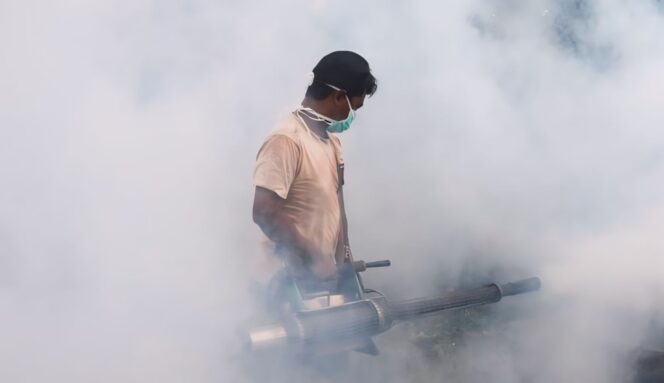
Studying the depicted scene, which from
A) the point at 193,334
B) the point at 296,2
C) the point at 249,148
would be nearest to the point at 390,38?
the point at 296,2

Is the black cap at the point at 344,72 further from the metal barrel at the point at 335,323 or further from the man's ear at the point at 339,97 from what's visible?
the metal barrel at the point at 335,323

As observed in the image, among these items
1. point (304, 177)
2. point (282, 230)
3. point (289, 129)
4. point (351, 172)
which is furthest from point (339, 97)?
point (351, 172)

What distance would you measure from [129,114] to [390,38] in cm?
290

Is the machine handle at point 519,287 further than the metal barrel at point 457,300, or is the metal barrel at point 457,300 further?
the machine handle at point 519,287

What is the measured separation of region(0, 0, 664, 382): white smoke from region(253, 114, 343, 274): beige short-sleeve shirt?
0.34 meters

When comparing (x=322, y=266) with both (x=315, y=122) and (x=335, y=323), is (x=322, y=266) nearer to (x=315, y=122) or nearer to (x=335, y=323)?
(x=335, y=323)

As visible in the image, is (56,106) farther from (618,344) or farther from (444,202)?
(618,344)

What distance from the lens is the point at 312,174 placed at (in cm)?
303

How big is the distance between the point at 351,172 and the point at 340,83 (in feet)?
7.52

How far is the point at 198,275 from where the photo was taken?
3207 mm

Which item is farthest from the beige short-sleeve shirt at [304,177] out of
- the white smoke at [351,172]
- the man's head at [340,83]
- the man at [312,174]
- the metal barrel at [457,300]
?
the metal barrel at [457,300]

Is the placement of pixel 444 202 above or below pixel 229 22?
below

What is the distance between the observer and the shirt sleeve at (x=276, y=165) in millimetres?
2865

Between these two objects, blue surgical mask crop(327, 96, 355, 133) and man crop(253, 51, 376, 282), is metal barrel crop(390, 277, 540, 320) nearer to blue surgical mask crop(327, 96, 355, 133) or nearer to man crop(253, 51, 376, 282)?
man crop(253, 51, 376, 282)
